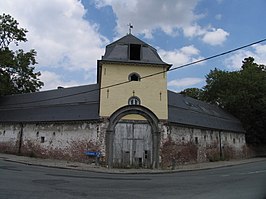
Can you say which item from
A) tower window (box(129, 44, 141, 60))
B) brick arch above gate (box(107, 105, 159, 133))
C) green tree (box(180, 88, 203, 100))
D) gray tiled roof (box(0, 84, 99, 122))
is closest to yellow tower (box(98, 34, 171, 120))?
tower window (box(129, 44, 141, 60))

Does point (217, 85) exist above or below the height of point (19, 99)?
above

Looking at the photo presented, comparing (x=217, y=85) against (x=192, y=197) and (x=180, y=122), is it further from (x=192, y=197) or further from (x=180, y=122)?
(x=192, y=197)

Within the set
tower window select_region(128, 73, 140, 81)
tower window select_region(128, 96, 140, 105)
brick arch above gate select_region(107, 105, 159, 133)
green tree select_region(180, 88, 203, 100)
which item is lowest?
brick arch above gate select_region(107, 105, 159, 133)

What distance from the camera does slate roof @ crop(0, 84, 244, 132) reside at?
81.8ft

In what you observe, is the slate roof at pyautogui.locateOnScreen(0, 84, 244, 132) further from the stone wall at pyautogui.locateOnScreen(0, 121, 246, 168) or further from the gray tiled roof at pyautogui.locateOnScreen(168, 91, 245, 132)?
the stone wall at pyautogui.locateOnScreen(0, 121, 246, 168)

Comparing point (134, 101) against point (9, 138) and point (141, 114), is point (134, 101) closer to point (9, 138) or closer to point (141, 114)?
point (141, 114)

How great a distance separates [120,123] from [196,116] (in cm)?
1008

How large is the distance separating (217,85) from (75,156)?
29476 mm

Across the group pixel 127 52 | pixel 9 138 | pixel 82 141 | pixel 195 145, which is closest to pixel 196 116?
pixel 195 145

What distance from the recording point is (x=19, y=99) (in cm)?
3164

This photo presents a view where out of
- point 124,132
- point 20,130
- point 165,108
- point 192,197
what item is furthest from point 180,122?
point 192,197

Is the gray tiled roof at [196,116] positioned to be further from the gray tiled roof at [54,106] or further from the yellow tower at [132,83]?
the gray tiled roof at [54,106]

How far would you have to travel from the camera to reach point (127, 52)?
24.9 m

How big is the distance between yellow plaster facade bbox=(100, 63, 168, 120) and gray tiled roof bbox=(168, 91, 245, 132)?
185cm
